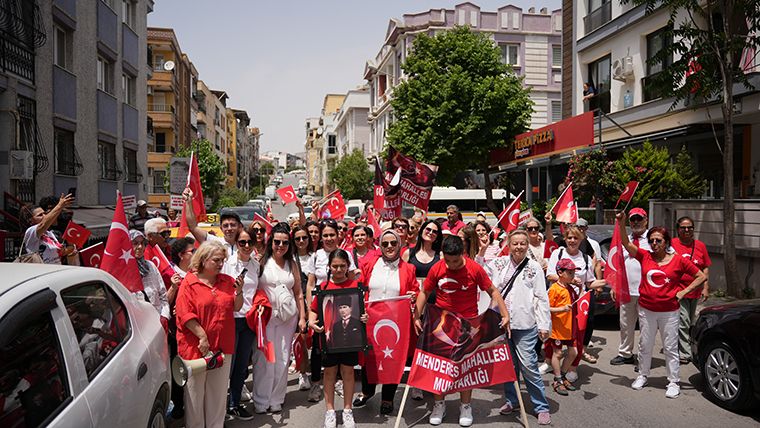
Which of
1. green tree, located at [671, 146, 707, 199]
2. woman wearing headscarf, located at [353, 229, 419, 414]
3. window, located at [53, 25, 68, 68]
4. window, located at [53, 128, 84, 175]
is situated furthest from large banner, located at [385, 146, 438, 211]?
window, located at [53, 25, 68, 68]

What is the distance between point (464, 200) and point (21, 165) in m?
20.8

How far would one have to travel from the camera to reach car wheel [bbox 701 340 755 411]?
5.35 meters

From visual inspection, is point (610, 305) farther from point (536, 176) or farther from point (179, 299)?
point (536, 176)

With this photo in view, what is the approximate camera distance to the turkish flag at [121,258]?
17.2 feet

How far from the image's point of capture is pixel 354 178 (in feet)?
166

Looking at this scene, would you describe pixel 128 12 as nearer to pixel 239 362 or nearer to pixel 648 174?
pixel 648 174

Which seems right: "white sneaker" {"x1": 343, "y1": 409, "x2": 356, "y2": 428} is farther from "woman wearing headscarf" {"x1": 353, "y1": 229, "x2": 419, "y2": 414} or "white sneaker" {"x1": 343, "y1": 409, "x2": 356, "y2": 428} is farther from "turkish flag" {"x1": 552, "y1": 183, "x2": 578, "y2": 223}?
"turkish flag" {"x1": 552, "y1": 183, "x2": 578, "y2": 223}

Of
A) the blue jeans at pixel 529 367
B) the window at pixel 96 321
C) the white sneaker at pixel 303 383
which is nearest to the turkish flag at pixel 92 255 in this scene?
the white sneaker at pixel 303 383

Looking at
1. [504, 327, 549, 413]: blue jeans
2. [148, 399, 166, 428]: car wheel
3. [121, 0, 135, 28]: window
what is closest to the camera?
[148, 399, 166, 428]: car wheel

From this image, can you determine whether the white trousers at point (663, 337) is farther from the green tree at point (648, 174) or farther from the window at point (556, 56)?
the window at point (556, 56)

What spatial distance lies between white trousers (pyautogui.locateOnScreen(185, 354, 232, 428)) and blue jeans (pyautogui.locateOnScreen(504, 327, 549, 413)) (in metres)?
2.75

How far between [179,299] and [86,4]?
54.6 feet

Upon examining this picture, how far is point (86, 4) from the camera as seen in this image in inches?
691

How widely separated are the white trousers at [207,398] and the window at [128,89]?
A: 1986cm
